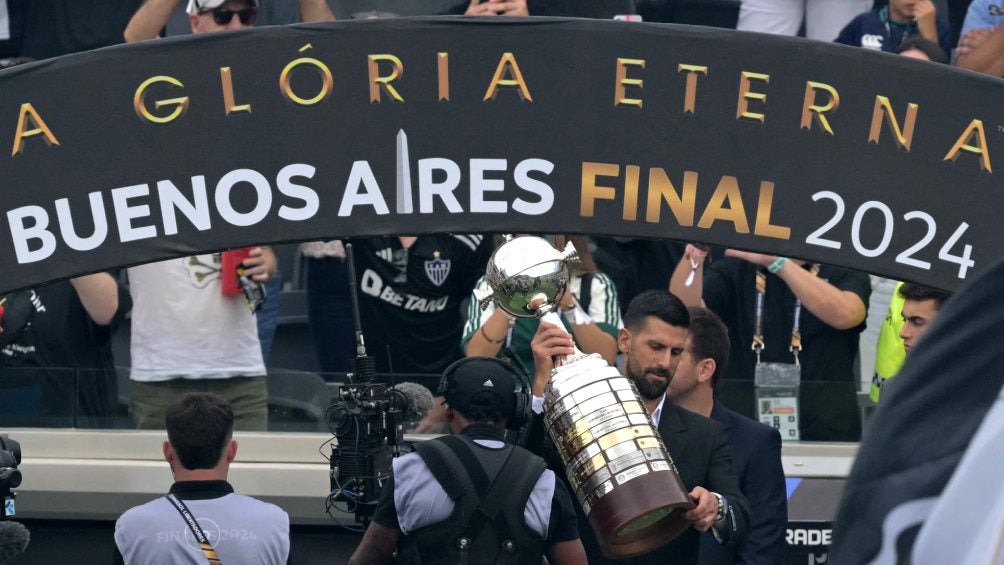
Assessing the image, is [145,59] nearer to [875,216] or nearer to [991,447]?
[875,216]

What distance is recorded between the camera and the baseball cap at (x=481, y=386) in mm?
4664

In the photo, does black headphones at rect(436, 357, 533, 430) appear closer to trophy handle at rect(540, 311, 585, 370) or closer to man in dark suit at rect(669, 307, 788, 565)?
trophy handle at rect(540, 311, 585, 370)

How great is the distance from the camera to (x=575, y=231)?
4516 millimetres

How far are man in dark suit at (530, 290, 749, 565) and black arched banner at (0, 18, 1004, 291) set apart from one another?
753mm

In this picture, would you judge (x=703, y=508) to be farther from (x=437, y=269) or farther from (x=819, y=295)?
(x=437, y=269)

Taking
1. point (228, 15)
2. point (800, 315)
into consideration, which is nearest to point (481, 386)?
point (800, 315)

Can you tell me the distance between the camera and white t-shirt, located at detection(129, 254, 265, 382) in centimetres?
650

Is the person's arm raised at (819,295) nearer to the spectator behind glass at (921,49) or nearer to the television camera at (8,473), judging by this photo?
the spectator behind glass at (921,49)

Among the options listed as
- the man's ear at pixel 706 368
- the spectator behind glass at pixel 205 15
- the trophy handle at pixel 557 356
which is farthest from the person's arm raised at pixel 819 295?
the trophy handle at pixel 557 356

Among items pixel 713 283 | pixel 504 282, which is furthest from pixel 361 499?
pixel 713 283

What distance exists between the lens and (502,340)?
6023 millimetres

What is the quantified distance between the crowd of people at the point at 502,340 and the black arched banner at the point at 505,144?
1.95 feet

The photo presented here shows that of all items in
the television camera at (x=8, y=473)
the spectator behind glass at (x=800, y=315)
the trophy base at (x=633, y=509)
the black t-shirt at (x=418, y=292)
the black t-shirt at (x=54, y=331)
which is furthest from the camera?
the black t-shirt at (x=418, y=292)

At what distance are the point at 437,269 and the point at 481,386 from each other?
233 centimetres
